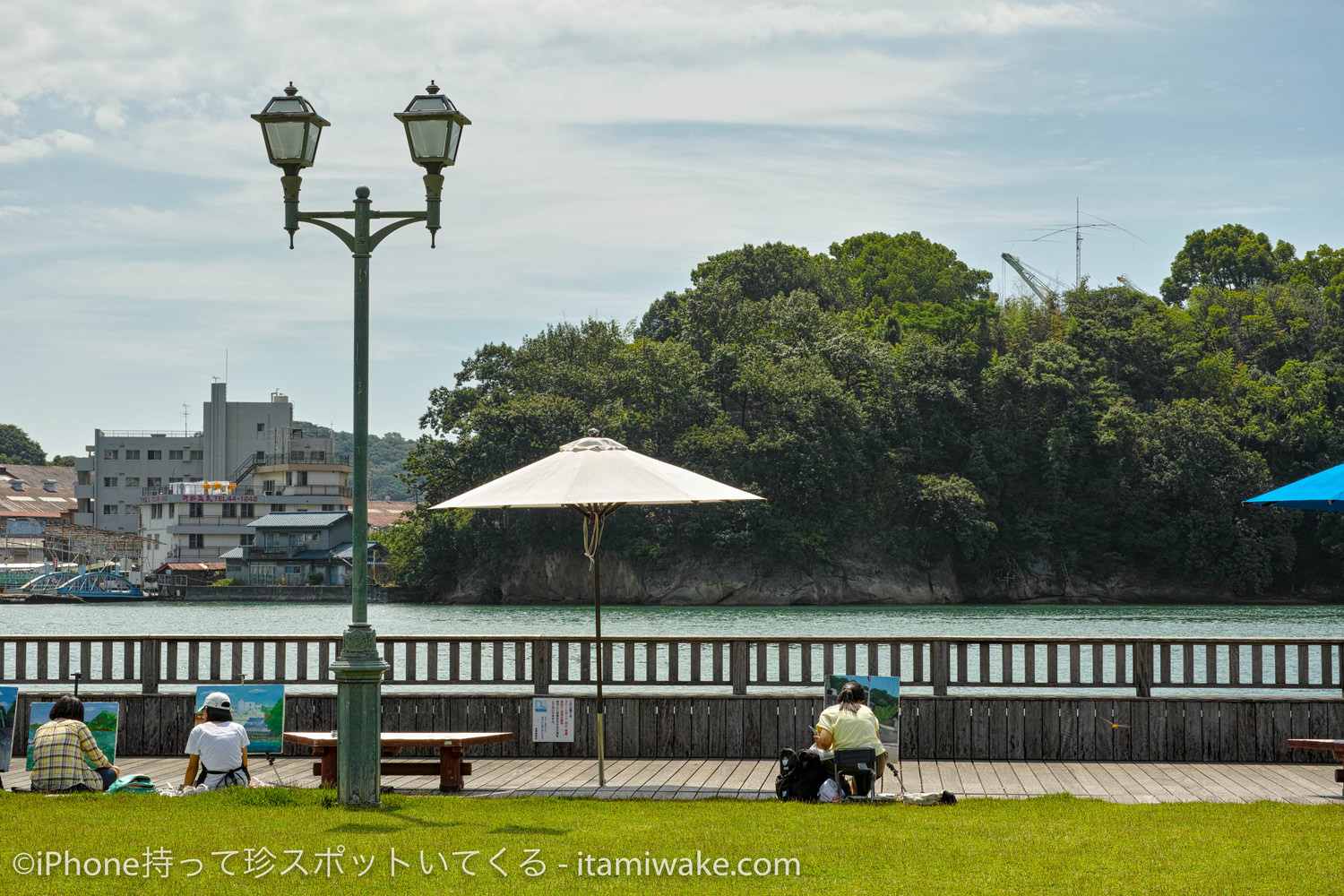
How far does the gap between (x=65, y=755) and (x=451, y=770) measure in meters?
2.85

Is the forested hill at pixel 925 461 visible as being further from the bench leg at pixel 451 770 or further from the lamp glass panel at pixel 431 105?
the lamp glass panel at pixel 431 105

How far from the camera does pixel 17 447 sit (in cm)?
17675

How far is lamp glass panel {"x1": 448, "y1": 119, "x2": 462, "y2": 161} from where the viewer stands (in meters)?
9.45

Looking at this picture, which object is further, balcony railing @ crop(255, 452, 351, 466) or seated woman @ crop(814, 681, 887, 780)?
balcony railing @ crop(255, 452, 351, 466)

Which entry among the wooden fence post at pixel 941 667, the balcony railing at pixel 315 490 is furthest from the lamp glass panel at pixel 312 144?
the balcony railing at pixel 315 490

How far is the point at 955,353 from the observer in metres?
74.4

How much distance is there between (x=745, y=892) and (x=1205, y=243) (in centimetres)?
12034

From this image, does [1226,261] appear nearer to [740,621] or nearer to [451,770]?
[740,621]

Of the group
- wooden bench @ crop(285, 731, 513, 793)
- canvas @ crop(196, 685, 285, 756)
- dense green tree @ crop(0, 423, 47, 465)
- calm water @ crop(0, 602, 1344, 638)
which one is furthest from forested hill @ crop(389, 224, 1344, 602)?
dense green tree @ crop(0, 423, 47, 465)

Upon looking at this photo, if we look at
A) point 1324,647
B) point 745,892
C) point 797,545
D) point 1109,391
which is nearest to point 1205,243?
point 1109,391

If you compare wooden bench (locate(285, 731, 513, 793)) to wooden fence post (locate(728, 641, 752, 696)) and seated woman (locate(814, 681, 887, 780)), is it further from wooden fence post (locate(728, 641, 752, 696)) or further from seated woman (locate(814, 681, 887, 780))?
seated woman (locate(814, 681, 887, 780))

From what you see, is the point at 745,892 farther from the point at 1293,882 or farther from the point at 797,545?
the point at 797,545

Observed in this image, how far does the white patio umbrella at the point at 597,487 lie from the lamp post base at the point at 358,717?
157 centimetres

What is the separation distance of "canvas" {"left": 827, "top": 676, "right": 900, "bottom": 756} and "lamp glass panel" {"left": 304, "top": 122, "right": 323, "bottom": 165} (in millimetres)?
6017
